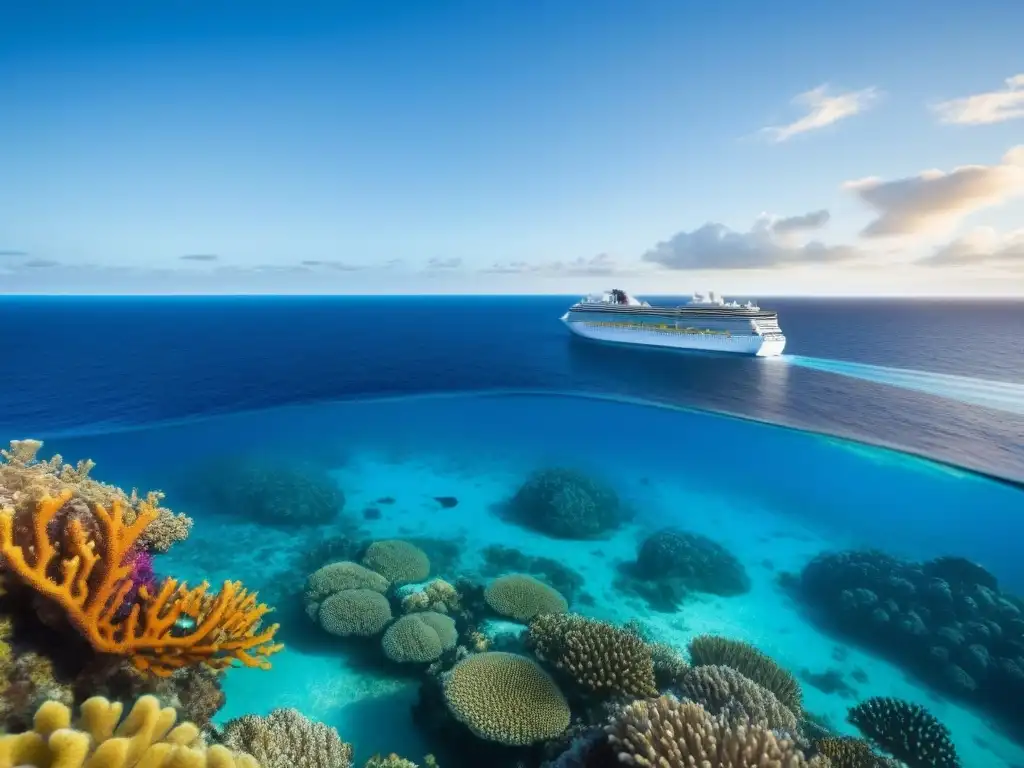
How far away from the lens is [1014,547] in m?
20.1

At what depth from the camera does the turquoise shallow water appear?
33.7 ft

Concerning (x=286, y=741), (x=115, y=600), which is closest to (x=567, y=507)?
(x=286, y=741)

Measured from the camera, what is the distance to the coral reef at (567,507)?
1845cm

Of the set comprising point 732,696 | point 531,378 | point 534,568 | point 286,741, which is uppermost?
point 286,741

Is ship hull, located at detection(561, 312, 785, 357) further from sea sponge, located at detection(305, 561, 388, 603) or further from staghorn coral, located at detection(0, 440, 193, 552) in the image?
staghorn coral, located at detection(0, 440, 193, 552)

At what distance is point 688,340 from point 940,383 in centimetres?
2693

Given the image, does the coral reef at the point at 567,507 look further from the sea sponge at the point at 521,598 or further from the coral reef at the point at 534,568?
the sea sponge at the point at 521,598

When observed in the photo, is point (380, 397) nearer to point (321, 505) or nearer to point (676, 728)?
point (321, 505)

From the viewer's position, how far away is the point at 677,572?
15617 millimetres

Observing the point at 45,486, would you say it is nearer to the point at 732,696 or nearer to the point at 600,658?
the point at 600,658

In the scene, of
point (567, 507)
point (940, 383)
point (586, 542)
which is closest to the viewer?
point (586, 542)

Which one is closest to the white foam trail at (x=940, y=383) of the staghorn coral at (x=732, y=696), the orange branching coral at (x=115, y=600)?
the staghorn coral at (x=732, y=696)

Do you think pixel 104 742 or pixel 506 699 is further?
pixel 506 699

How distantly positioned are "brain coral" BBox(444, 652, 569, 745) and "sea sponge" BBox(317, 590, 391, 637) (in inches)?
119
